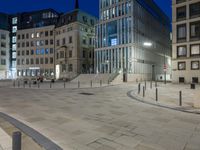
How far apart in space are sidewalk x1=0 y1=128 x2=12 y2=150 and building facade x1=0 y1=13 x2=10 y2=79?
238 feet

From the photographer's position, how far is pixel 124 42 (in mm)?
46938

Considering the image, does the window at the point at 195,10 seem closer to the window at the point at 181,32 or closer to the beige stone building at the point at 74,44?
the window at the point at 181,32

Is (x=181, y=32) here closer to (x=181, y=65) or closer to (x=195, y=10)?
(x=195, y=10)

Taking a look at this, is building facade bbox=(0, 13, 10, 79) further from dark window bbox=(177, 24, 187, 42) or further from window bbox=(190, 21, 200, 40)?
window bbox=(190, 21, 200, 40)

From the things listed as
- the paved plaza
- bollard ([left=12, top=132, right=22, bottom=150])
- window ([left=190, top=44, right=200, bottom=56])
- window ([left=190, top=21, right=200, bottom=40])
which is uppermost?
window ([left=190, top=21, right=200, bottom=40])

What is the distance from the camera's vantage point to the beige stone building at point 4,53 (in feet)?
226

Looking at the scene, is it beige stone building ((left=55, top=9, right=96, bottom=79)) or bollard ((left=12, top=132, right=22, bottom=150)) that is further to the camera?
beige stone building ((left=55, top=9, right=96, bottom=79))

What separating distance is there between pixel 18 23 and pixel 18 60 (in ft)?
50.8

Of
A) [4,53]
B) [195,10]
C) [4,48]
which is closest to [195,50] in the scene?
[195,10]

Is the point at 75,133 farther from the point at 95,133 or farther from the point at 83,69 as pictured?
the point at 83,69

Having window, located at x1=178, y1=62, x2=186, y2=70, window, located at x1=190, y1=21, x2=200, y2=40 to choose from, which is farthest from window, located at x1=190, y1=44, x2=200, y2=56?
window, located at x1=178, y1=62, x2=186, y2=70

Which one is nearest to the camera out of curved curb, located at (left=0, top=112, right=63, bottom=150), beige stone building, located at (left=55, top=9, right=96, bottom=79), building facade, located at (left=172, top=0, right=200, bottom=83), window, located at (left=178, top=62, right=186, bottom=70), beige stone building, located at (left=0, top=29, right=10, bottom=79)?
curved curb, located at (left=0, top=112, right=63, bottom=150)

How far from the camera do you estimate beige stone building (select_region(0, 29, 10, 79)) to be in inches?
2717

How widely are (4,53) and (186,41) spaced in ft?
Answer: 217
